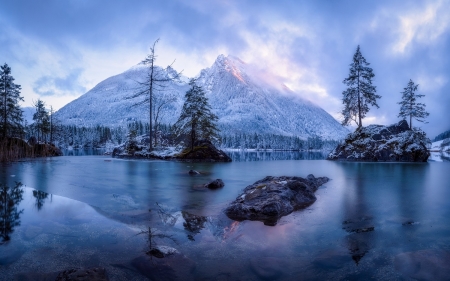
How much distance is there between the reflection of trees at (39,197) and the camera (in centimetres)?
639

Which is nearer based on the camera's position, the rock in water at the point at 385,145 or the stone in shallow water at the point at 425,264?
the stone in shallow water at the point at 425,264

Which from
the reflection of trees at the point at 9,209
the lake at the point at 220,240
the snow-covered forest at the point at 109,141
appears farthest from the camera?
the snow-covered forest at the point at 109,141

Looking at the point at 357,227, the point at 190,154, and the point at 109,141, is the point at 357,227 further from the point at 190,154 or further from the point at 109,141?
the point at 109,141

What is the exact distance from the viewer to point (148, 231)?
4.68 meters

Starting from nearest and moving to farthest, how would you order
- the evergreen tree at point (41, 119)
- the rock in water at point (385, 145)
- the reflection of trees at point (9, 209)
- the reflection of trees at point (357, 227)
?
the reflection of trees at point (357, 227), the reflection of trees at point (9, 209), the rock in water at point (385, 145), the evergreen tree at point (41, 119)

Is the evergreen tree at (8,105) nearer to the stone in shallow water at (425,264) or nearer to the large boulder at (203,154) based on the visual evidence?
the large boulder at (203,154)

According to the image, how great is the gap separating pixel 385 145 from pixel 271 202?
2706cm

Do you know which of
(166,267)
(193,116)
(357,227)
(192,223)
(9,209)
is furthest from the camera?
(193,116)

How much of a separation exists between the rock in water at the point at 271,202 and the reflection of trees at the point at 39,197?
4.73m

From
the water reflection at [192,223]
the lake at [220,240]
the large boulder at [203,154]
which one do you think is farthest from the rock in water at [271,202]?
the large boulder at [203,154]

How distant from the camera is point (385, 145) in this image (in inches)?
1088

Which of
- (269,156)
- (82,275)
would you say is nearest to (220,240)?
(82,275)

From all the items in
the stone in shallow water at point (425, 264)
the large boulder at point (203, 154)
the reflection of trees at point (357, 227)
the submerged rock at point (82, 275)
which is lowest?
the reflection of trees at point (357, 227)

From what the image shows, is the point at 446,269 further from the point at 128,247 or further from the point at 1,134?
the point at 1,134
